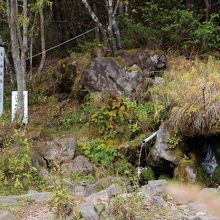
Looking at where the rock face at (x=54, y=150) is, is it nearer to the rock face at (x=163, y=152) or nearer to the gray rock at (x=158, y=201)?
the rock face at (x=163, y=152)

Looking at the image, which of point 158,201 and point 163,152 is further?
point 163,152

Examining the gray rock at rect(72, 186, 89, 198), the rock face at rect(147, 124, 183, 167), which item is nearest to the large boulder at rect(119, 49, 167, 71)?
the rock face at rect(147, 124, 183, 167)

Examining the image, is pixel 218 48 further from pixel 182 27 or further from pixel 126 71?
pixel 126 71

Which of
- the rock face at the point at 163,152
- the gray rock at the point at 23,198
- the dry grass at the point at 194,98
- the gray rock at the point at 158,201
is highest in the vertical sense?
the dry grass at the point at 194,98

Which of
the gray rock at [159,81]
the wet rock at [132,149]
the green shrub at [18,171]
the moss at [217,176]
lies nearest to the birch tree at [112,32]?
the gray rock at [159,81]

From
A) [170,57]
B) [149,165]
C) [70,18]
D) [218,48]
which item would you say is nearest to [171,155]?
[149,165]

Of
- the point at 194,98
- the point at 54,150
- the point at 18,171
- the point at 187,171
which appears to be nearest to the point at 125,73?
the point at 194,98

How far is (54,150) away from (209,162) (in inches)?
115

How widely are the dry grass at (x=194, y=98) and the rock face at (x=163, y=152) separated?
26cm

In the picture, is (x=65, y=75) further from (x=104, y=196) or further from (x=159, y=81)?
(x=104, y=196)

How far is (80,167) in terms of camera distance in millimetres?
8609

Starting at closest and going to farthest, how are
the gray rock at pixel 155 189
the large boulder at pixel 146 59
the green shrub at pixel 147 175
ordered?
1. the gray rock at pixel 155 189
2. the green shrub at pixel 147 175
3. the large boulder at pixel 146 59

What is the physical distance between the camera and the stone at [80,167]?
27.7ft

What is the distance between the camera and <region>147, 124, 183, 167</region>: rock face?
26.7 feet
